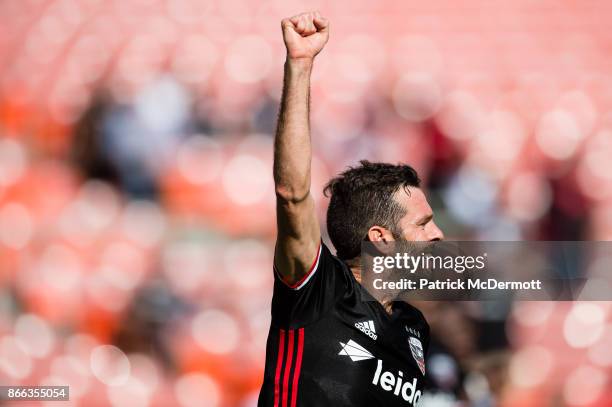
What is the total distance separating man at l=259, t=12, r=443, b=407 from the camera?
1.88 meters

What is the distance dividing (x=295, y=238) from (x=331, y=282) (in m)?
0.24

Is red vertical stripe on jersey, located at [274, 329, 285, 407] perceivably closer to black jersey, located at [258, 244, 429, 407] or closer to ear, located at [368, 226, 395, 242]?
black jersey, located at [258, 244, 429, 407]

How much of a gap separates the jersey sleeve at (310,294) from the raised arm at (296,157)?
1.1 inches

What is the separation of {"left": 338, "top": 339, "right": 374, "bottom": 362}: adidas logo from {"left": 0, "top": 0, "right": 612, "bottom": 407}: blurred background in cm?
236

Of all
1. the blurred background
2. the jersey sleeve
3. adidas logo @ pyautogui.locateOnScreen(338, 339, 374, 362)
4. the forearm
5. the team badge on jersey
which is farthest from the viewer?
the blurred background

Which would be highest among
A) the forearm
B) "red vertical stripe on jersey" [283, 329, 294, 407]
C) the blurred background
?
the blurred background

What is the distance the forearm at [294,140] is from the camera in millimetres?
1847

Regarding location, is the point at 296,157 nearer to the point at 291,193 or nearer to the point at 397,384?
the point at 291,193

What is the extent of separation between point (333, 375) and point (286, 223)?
0.47m

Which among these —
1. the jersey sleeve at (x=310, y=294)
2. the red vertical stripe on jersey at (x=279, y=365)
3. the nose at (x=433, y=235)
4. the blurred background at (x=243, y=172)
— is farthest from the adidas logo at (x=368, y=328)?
the blurred background at (x=243, y=172)

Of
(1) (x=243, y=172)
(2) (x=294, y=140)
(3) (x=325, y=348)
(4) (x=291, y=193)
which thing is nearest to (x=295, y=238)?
(4) (x=291, y=193)

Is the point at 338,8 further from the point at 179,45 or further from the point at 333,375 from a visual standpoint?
the point at 333,375

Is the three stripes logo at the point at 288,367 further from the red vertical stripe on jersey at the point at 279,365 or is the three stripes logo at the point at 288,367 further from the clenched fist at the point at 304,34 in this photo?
the clenched fist at the point at 304,34

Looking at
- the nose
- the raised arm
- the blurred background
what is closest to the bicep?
the raised arm
